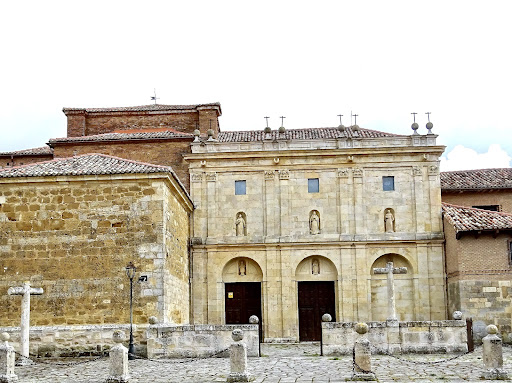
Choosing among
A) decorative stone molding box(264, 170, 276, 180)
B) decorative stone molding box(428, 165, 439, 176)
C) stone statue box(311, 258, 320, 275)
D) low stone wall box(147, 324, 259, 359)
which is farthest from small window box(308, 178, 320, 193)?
low stone wall box(147, 324, 259, 359)

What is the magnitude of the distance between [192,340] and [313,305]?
35.3 ft

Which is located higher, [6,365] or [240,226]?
[240,226]

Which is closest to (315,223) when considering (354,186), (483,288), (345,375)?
(354,186)

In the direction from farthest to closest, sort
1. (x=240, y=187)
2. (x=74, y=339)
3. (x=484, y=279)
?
(x=240, y=187)
(x=484, y=279)
(x=74, y=339)

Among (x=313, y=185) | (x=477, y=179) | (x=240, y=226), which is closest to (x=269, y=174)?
(x=313, y=185)

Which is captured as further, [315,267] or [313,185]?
[313,185]

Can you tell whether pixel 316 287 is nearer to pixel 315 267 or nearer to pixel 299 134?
pixel 315 267

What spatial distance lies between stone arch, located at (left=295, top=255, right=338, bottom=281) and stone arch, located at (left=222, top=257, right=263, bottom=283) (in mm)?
1740

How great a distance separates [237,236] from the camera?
28656 mm

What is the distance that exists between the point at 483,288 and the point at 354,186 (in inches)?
257

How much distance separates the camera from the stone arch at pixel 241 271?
94.3ft

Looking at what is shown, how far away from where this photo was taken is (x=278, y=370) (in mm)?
15336

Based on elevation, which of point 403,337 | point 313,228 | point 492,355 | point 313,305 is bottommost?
point 403,337

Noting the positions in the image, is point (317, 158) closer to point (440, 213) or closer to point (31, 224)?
point (440, 213)
